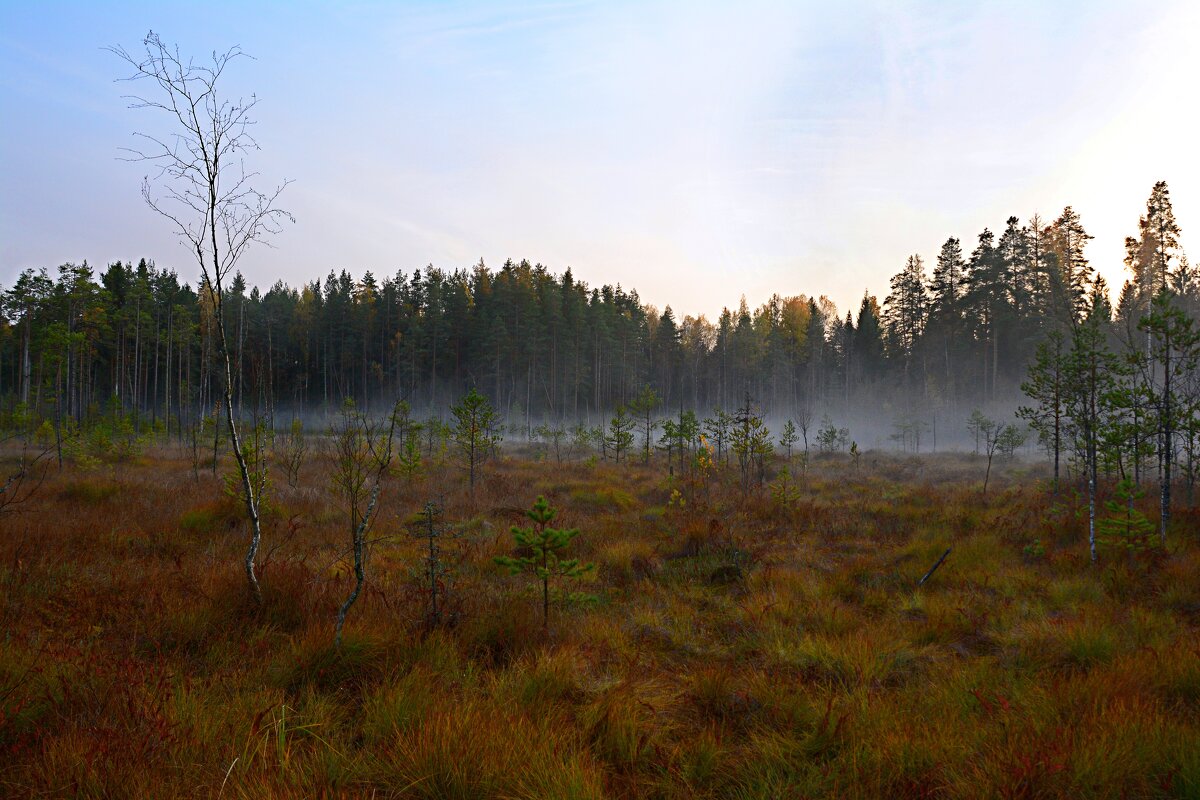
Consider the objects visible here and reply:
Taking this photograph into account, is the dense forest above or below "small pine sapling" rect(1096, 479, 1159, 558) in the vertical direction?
above

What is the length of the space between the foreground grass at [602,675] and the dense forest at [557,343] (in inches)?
1262

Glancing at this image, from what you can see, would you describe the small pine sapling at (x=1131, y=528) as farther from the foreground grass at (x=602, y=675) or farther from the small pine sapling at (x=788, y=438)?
the small pine sapling at (x=788, y=438)

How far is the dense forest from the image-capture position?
36719 mm

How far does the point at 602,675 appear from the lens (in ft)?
12.9

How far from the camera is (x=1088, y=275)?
34969 millimetres

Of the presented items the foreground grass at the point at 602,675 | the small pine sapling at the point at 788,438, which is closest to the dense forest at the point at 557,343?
the small pine sapling at the point at 788,438

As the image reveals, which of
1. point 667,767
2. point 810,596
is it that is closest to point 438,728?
point 667,767

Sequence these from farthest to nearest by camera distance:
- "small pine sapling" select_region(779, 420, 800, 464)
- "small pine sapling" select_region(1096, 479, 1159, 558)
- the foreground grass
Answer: "small pine sapling" select_region(779, 420, 800, 464)
"small pine sapling" select_region(1096, 479, 1159, 558)
the foreground grass

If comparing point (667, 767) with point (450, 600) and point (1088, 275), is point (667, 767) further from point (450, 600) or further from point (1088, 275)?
point (1088, 275)

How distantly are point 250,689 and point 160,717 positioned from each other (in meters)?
0.57

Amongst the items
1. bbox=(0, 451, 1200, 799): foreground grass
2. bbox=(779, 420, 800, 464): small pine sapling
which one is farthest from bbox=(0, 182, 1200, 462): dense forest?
bbox=(0, 451, 1200, 799): foreground grass

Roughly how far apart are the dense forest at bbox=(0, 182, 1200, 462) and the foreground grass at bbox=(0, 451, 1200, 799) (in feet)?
105

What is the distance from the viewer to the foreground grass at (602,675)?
7.93ft

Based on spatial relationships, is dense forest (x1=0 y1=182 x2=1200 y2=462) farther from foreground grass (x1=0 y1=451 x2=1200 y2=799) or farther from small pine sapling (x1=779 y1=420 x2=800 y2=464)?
foreground grass (x1=0 y1=451 x2=1200 y2=799)
